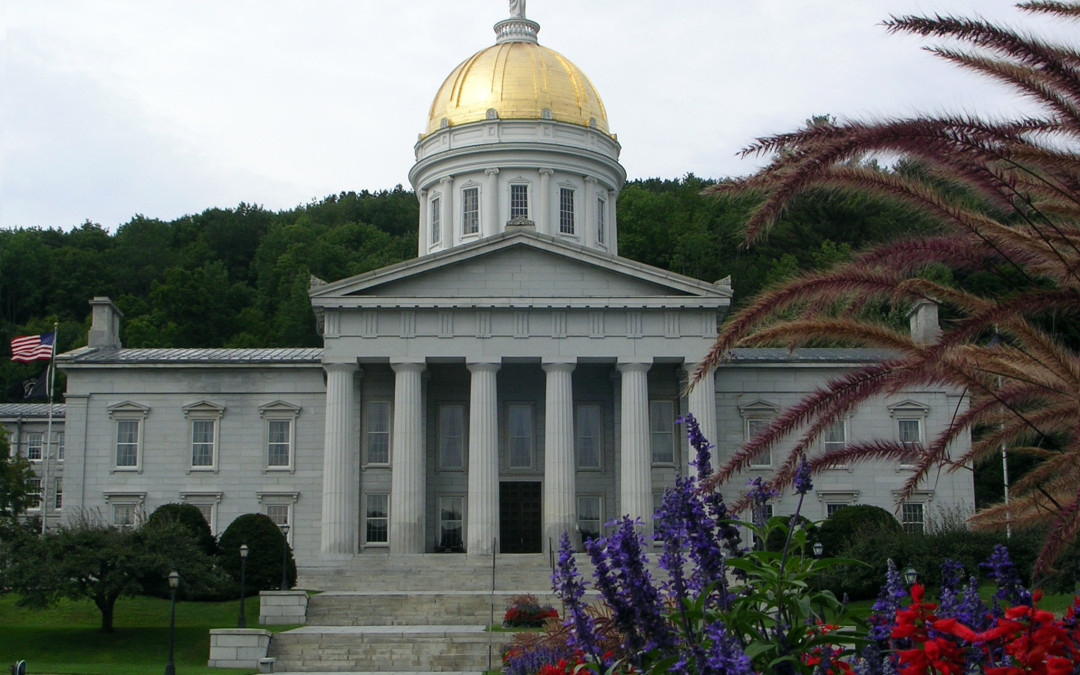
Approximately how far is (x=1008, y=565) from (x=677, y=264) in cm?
8031

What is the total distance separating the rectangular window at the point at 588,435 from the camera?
52.9 meters

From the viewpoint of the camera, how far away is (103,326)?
57.6 metres

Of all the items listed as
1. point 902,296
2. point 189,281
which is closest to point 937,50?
point 902,296

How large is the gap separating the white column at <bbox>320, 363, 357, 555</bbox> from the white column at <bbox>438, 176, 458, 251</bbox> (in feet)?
43.5

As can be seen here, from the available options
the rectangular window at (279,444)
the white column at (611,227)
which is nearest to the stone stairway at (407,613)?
the rectangular window at (279,444)

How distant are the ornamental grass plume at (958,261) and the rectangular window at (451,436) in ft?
144

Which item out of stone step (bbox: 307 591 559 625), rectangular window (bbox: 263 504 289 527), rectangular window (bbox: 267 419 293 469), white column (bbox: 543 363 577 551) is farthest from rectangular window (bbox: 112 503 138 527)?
white column (bbox: 543 363 577 551)

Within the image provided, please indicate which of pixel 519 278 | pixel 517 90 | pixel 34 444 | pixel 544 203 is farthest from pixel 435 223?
pixel 34 444

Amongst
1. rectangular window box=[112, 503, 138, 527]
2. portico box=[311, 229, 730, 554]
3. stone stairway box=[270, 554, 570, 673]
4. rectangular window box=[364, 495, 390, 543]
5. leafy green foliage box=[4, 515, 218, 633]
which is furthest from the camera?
rectangular window box=[112, 503, 138, 527]

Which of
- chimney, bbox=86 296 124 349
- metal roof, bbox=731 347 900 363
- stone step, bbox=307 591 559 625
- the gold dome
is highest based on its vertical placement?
the gold dome

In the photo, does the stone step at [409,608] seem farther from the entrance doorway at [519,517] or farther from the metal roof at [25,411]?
the metal roof at [25,411]

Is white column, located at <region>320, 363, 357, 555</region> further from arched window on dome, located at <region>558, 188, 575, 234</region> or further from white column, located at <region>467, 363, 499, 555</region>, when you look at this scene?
arched window on dome, located at <region>558, 188, 575, 234</region>

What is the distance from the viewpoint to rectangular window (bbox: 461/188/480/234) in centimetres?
6066

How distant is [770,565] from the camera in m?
7.95
